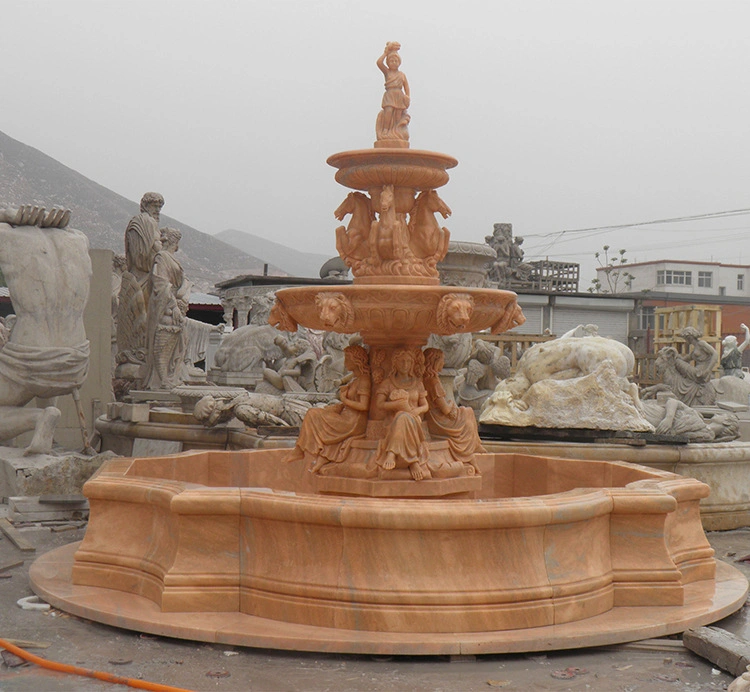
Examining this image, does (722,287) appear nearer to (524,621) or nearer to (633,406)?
(633,406)

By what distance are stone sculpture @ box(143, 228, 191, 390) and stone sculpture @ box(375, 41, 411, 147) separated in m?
6.81

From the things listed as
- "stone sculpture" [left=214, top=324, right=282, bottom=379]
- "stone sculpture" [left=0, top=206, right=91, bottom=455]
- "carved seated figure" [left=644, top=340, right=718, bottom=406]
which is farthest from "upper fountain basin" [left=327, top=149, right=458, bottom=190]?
"carved seated figure" [left=644, top=340, right=718, bottom=406]

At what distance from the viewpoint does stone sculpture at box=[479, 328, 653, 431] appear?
852 centimetres

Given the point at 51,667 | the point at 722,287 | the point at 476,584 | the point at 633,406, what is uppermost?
the point at 722,287

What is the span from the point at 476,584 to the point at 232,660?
1233 mm

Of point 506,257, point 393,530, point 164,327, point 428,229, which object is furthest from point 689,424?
point 506,257

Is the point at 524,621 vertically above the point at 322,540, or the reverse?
the point at 322,540

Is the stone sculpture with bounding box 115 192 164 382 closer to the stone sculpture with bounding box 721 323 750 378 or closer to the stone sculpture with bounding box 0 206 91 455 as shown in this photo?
the stone sculpture with bounding box 0 206 91 455

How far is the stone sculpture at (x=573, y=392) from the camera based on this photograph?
27.9ft

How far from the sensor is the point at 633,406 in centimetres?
859

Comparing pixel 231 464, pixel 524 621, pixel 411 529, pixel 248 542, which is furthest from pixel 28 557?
pixel 524 621

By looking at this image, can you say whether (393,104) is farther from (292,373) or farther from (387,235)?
(292,373)

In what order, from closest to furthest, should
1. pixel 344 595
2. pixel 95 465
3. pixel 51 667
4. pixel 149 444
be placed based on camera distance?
pixel 51 667 → pixel 344 595 → pixel 95 465 → pixel 149 444

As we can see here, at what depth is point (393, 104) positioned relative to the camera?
6.55 m
